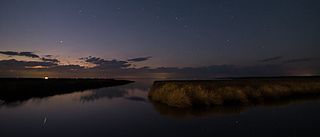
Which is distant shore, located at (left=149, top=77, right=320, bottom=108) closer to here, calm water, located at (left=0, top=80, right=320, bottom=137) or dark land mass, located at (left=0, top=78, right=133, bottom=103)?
calm water, located at (left=0, top=80, right=320, bottom=137)

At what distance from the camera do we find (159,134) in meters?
17.0

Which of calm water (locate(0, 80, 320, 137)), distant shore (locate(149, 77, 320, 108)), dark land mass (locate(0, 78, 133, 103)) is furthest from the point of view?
dark land mass (locate(0, 78, 133, 103))

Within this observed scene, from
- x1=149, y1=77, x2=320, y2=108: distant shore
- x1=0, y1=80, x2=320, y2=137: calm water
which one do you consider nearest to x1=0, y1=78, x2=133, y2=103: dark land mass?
x1=0, y1=80, x2=320, y2=137: calm water

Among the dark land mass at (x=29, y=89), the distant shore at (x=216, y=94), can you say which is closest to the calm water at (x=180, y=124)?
the distant shore at (x=216, y=94)

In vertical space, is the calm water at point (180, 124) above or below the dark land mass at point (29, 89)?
below

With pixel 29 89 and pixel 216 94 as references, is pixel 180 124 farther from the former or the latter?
pixel 29 89

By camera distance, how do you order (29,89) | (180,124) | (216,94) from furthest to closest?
1. (29,89)
2. (216,94)
3. (180,124)

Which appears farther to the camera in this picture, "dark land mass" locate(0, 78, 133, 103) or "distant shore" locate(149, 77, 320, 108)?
"dark land mass" locate(0, 78, 133, 103)

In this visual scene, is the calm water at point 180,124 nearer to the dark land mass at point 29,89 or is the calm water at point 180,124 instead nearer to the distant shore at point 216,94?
the distant shore at point 216,94

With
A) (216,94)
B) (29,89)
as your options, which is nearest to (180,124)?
(216,94)

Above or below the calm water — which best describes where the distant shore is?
above

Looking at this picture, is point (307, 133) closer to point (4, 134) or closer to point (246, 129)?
point (246, 129)

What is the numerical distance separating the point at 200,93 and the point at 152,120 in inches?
334

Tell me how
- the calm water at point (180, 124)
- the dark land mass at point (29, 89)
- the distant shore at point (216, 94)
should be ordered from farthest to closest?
the dark land mass at point (29, 89) → the distant shore at point (216, 94) → the calm water at point (180, 124)
